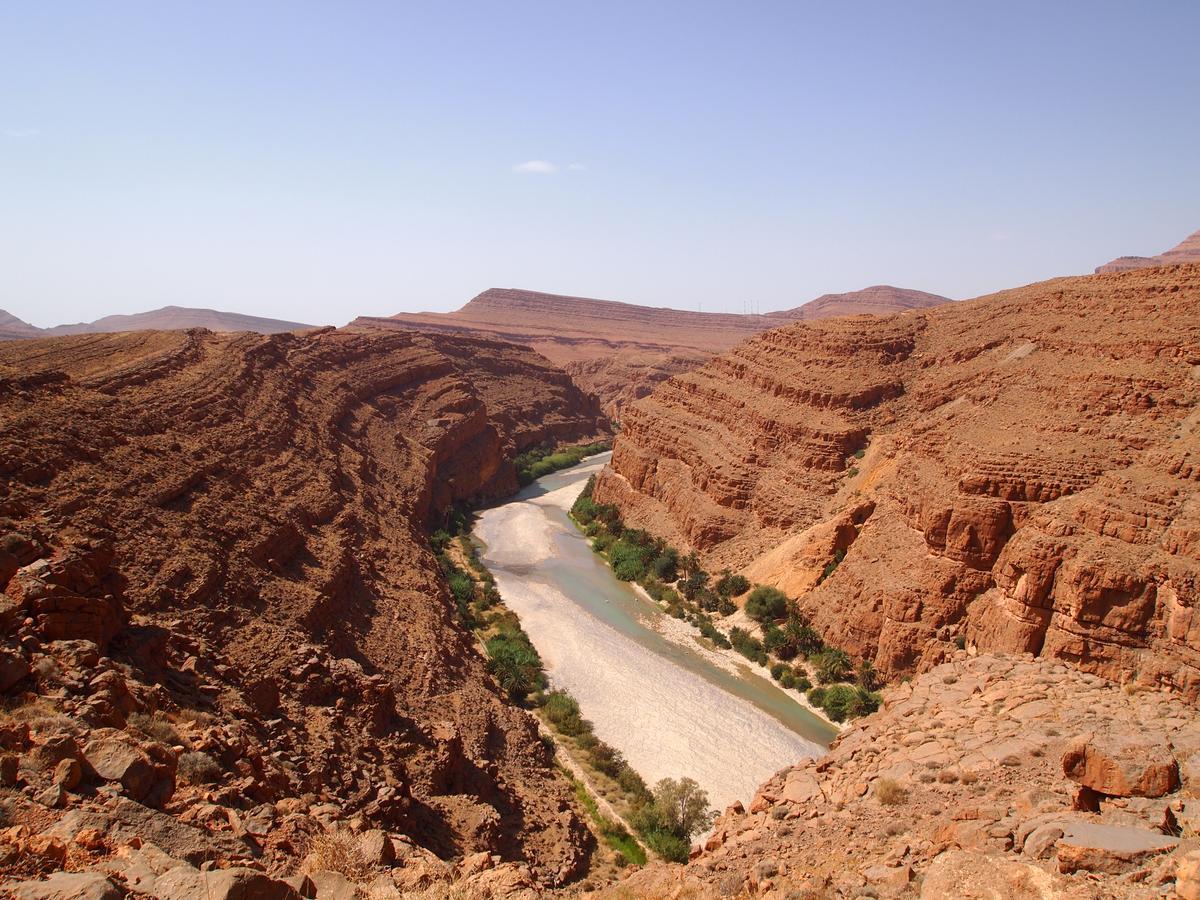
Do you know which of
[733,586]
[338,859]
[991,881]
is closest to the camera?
[991,881]

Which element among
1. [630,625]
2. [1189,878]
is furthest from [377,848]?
[630,625]

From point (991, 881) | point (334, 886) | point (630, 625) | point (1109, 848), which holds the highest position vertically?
point (1109, 848)

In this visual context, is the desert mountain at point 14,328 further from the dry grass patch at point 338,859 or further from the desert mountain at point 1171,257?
the desert mountain at point 1171,257

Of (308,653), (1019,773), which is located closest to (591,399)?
(308,653)

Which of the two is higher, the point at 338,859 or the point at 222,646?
the point at 222,646

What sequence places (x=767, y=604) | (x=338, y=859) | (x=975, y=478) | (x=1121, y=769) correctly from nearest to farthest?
1. (x=338, y=859)
2. (x=1121, y=769)
3. (x=975, y=478)
4. (x=767, y=604)

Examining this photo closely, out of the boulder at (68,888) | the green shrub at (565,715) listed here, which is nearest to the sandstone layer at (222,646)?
the boulder at (68,888)

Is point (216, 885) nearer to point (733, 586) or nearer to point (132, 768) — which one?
point (132, 768)

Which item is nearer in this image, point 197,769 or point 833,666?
point 197,769
